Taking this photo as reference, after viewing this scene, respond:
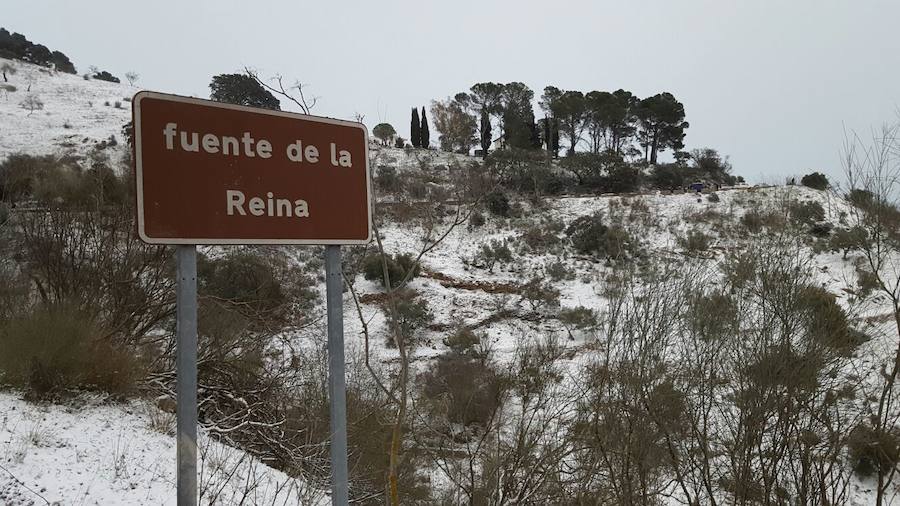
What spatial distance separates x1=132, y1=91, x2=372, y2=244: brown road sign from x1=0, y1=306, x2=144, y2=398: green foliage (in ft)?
14.2

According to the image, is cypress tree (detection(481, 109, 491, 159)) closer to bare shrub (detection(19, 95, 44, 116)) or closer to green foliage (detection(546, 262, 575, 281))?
green foliage (detection(546, 262, 575, 281))

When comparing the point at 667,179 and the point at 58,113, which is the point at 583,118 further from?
the point at 58,113

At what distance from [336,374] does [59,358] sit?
14.1ft

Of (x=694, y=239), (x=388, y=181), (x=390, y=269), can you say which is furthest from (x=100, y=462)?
(x=388, y=181)

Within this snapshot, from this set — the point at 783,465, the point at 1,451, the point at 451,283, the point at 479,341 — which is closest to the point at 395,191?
the point at 451,283

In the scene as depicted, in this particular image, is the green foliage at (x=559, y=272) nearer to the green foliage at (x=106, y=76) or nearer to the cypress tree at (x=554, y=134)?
the cypress tree at (x=554, y=134)

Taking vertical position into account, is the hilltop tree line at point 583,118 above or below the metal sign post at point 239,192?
above

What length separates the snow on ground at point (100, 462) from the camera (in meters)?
3.10

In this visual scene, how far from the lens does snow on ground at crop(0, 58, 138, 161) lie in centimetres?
2422

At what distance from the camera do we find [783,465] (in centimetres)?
666

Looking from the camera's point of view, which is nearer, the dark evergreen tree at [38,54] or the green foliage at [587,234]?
the green foliage at [587,234]

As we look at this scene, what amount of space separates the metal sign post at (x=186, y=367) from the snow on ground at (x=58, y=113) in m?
25.6

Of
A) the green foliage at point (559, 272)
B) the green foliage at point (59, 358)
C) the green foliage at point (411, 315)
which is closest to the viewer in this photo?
the green foliage at point (59, 358)

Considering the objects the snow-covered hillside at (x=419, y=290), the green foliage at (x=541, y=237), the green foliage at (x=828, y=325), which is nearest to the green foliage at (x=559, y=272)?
the snow-covered hillside at (x=419, y=290)
